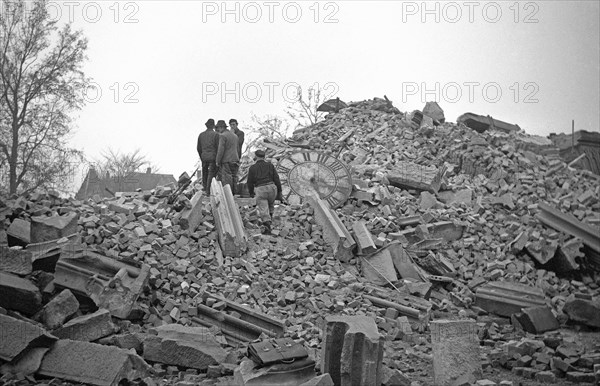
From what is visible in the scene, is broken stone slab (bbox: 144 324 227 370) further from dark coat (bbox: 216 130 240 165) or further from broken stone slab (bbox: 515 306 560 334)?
dark coat (bbox: 216 130 240 165)

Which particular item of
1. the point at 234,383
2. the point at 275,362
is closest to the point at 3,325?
the point at 234,383

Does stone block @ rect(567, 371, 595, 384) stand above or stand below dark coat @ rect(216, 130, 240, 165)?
below

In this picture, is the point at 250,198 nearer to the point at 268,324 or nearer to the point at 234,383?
the point at 268,324

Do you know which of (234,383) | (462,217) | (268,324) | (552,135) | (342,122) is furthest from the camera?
(552,135)

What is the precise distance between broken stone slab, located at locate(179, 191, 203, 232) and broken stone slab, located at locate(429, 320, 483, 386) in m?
4.25

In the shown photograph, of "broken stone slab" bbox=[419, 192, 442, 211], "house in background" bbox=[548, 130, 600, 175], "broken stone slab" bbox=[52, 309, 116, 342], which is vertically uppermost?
"house in background" bbox=[548, 130, 600, 175]

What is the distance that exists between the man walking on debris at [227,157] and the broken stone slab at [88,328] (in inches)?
188

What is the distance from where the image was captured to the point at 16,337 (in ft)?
17.8

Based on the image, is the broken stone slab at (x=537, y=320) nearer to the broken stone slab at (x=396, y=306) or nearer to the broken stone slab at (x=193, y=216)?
the broken stone slab at (x=396, y=306)

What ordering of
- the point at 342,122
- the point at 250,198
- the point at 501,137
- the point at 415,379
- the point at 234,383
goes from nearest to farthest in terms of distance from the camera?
the point at 234,383, the point at 415,379, the point at 250,198, the point at 501,137, the point at 342,122

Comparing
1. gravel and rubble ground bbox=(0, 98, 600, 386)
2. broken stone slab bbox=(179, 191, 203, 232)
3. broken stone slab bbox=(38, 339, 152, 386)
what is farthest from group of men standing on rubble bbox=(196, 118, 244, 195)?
broken stone slab bbox=(38, 339, 152, 386)

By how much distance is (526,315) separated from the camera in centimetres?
797

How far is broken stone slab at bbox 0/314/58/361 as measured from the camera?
17.6 ft

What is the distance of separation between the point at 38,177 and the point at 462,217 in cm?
1296
